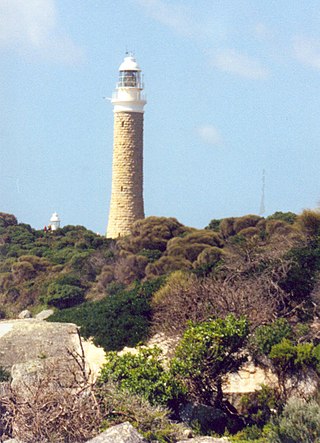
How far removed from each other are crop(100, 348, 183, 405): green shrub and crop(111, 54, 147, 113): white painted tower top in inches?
1155

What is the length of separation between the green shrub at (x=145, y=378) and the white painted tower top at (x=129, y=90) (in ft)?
96.2

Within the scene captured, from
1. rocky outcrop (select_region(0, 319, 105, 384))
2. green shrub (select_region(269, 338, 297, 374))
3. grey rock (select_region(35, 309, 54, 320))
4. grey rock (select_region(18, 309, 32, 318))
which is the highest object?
green shrub (select_region(269, 338, 297, 374))

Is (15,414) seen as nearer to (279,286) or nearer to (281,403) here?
(281,403)

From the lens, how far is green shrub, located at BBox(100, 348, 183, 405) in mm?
16172

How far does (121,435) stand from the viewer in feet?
43.7

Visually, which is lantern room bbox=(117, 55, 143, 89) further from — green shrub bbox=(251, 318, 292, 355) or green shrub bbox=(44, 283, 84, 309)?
green shrub bbox=(251, 318, 292, 355)

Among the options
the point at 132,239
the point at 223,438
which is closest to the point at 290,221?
the point at 132,239

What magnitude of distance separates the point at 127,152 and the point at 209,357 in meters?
29.2

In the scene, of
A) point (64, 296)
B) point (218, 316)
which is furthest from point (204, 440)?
point (64, 296)

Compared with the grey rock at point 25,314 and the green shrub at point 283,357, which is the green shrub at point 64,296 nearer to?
the grey rock at point 25,314

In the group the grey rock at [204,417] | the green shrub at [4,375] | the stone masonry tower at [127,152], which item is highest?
the stone masonry tower at [127,152]

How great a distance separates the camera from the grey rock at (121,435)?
13.2 metres

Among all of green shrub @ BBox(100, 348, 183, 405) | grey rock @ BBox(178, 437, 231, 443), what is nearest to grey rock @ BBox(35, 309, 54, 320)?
green shrub @ BBox(100, 348, 183, 405)

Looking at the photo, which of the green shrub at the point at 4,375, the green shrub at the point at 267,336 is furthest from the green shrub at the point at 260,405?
the green shrub at the point at 4,375
